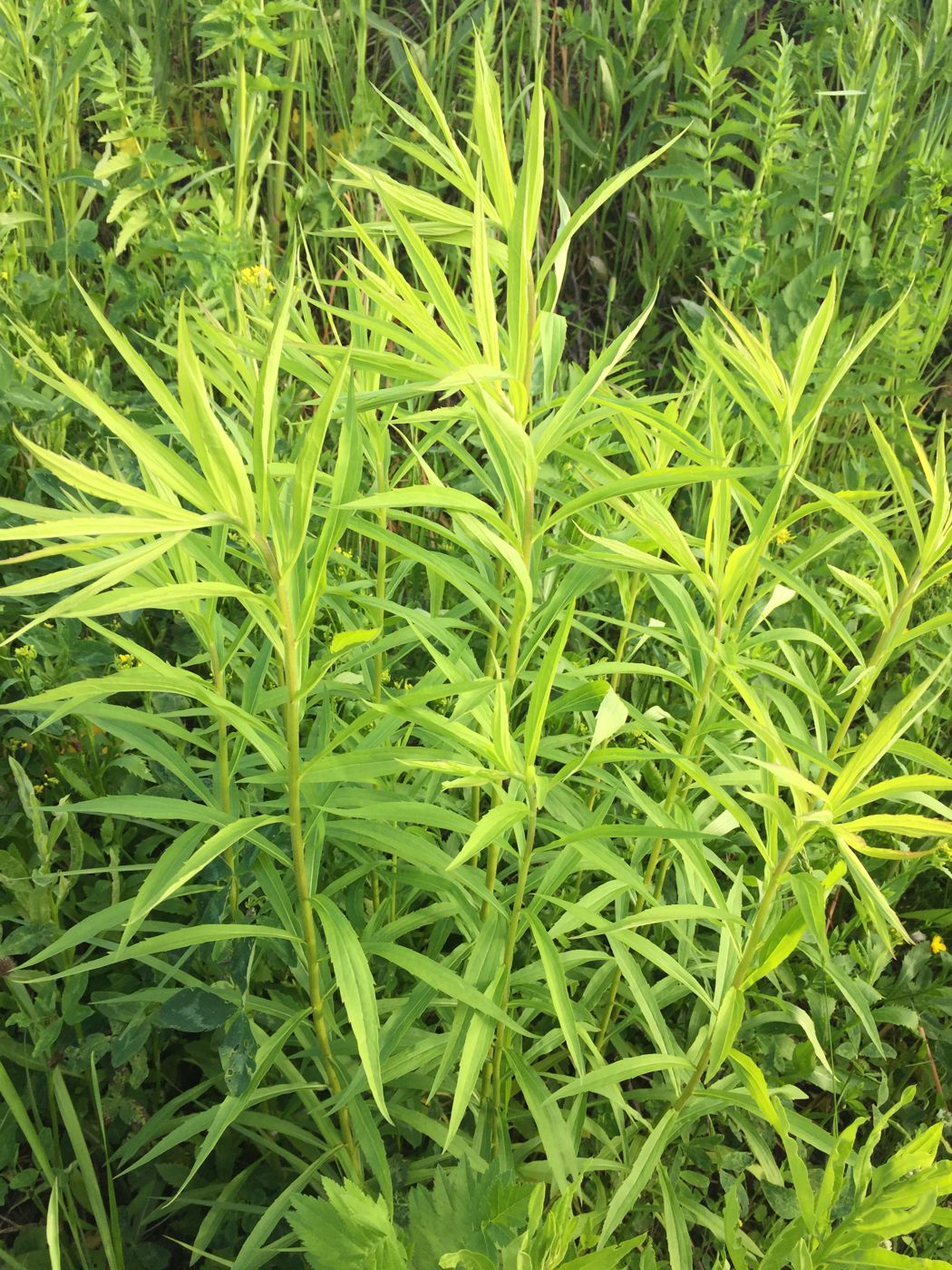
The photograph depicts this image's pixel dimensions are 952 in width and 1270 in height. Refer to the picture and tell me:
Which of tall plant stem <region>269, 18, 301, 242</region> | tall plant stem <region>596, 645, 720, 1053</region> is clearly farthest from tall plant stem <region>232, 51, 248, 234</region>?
tall plant stem <region>596, 645, 720, 1053</region>

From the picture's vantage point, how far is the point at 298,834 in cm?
89

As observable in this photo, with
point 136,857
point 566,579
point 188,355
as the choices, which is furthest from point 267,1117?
point 188,355

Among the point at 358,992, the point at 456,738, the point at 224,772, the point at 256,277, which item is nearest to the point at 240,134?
the point at 256,277

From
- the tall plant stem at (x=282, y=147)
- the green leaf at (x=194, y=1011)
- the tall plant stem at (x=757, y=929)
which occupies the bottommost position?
the green leaf at (x=194, y=1011)

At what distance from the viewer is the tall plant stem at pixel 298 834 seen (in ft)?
2.55

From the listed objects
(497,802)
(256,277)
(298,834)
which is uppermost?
(256,277)

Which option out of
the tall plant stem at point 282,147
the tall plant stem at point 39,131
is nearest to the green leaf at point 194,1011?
the tall plant stem at point 39,131

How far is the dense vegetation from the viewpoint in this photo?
2.72ft

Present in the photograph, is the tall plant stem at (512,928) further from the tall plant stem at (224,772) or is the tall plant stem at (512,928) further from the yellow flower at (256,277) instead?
the yellow flower at (256,277)

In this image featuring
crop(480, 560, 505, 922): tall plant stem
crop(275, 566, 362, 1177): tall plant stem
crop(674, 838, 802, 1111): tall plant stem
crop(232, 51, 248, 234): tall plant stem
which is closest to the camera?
crop(275, 566, 362, 1177): tall plant stem

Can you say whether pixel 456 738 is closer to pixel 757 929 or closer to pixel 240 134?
pixel 757 929

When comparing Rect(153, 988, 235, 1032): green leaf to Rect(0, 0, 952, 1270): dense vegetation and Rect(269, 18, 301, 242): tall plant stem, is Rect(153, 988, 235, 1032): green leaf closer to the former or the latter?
Rect(0, 0, 952, 1270): dense vegetation

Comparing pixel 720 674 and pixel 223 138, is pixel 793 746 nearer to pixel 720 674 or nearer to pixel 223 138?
pixel 720 674

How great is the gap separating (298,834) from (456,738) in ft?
0.51
